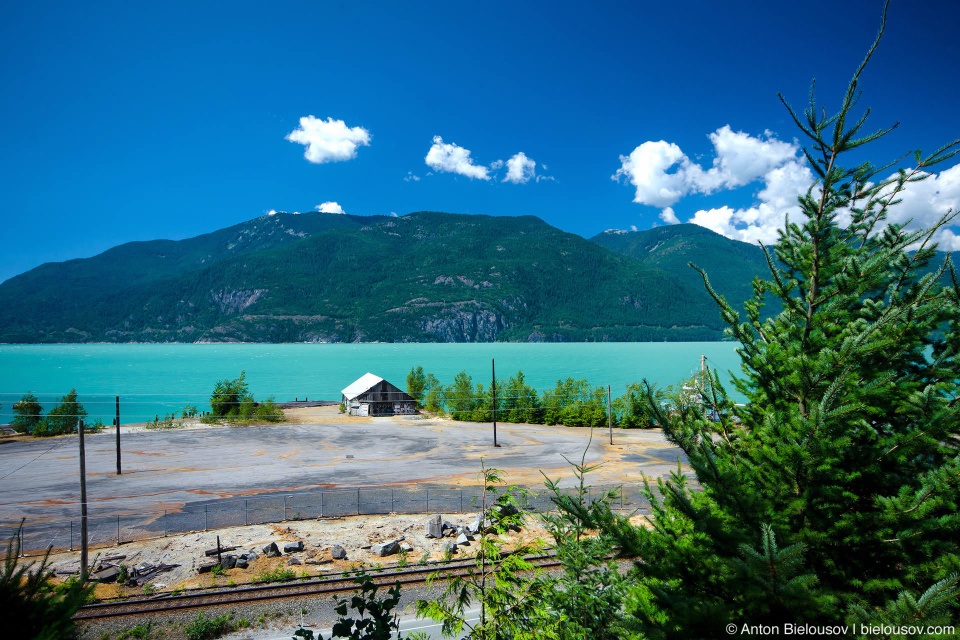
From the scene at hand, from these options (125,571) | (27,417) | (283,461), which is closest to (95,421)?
(27,417)

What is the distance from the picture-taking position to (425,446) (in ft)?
108

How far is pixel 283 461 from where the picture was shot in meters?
28.8

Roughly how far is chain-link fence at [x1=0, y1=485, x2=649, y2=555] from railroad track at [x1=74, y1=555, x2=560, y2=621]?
15.9 feet

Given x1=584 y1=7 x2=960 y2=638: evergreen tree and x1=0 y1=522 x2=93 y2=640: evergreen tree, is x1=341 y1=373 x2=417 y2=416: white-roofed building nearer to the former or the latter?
x1=584 y1=7 x2=960 y2=638: evergreen tree

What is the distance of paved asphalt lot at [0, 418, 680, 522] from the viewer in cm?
2209

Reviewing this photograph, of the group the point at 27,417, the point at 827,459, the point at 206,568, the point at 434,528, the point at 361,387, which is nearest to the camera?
the point at 827,459

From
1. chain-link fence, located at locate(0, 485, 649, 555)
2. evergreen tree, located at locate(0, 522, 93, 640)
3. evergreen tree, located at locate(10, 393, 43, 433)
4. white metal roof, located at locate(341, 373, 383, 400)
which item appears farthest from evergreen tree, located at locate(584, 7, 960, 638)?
evergreen tree, located at locate(10, 393, 43, 433)

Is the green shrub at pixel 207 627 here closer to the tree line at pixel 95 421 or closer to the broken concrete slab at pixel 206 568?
the broken concrete slab at pixel 206 568

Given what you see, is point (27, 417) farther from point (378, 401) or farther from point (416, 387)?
point (416, 387)

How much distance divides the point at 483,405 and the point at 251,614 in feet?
120

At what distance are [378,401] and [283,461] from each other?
19485 mm

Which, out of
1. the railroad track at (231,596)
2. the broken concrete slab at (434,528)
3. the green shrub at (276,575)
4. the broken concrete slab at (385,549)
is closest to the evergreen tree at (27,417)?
the railroad track at (231,596)

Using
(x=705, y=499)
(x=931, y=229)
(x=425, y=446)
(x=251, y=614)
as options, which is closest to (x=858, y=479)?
(x=705, y=499)

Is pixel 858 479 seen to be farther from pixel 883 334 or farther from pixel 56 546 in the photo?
pixel 56 546
